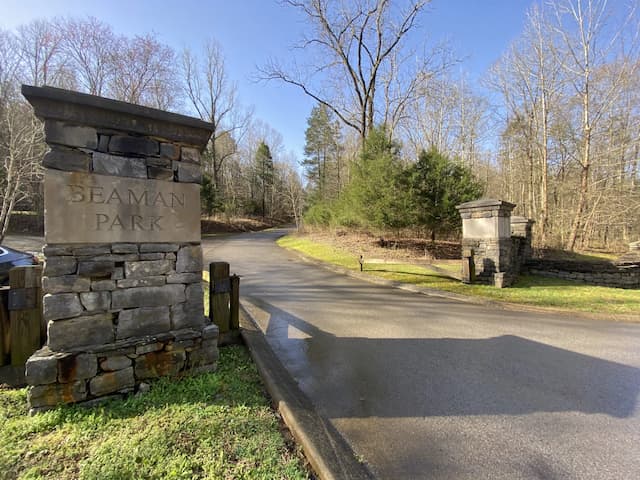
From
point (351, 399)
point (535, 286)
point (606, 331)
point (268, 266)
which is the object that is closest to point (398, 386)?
point (351, 399)

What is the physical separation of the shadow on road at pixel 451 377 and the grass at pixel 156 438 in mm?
721

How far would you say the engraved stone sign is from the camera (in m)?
2.44

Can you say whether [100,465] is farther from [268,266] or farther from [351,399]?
[268,266]

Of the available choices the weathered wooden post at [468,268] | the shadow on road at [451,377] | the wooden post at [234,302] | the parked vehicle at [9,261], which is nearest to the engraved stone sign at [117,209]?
the wooden post at [234,302]

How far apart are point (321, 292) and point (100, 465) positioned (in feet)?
17.7

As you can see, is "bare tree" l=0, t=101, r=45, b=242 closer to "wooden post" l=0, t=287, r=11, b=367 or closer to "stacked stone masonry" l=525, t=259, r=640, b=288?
"wooden post" l=0, t=287, r=11, b=367

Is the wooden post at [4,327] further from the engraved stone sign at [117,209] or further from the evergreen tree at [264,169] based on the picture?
the evergreen tree at [264,169]

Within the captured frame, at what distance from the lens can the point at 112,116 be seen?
102 inches

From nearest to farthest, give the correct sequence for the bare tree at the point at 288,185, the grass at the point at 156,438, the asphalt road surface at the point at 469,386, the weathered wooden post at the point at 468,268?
the grass at the point at 156,438 < the asphalt road surface at the point at 469,386 < the weathered wooden post at the point at 468,268 < the bare tree at the point at 288,185

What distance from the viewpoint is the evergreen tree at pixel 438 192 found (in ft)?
44.6

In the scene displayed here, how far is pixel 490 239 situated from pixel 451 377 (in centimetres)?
575

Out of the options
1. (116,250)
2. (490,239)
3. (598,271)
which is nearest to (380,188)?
(490,239)

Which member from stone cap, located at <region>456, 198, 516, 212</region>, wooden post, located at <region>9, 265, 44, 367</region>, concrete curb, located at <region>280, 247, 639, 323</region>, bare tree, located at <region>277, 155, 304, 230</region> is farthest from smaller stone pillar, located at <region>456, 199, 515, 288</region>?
bare tree, located at <region>277, 155, 304, 230</region>

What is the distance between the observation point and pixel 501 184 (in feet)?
78.1
